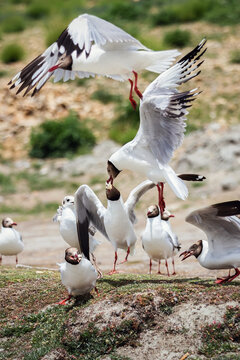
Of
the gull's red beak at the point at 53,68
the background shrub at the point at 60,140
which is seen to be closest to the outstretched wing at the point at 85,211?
the gull's red beak at the point at 53,68

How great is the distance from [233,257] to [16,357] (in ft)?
8.50

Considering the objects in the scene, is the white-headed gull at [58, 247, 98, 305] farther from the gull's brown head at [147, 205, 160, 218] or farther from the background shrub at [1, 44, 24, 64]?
the background shrub at [1, 44, 24, 64]

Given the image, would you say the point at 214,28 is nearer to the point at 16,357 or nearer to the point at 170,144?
the point at 170,144

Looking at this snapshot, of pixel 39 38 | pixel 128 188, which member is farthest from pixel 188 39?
pixel 128 188

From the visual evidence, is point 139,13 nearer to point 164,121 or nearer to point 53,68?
point 53,68

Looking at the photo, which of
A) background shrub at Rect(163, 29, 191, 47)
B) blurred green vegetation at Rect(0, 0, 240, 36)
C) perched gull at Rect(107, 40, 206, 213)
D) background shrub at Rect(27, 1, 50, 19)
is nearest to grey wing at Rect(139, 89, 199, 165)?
perched gull at Rect(107, 40, 206, 213)

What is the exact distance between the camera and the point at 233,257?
7.36 metres

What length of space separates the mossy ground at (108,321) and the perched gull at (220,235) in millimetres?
244

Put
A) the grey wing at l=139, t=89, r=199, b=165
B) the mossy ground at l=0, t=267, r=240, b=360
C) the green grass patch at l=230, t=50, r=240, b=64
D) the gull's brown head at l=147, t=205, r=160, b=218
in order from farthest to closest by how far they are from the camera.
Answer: the green grass patch at l=230, t=50, r=240, b=64 < the gull's brown head at l=147, t=205, r=160, b=218 < the grey wing at l=139, t=89, r=199, b=165 < the mossy ground at l=0, t=267, r=240, b=360

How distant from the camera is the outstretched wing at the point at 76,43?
8320 mm

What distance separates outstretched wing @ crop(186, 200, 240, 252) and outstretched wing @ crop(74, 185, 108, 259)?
1.38 meters

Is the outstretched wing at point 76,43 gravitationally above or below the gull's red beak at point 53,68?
above

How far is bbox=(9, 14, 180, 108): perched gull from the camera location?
8.42 m

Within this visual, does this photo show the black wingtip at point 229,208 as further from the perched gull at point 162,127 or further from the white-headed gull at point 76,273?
the white-headed gull at point 76,273
